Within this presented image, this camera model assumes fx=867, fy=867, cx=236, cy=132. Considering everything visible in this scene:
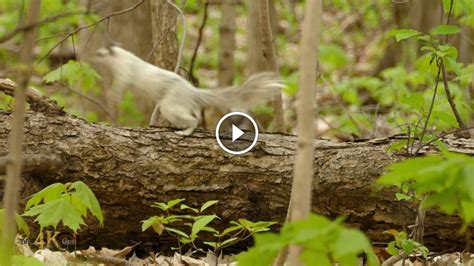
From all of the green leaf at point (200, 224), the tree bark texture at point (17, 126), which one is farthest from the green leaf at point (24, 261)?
the green leaf at point (200, 224)

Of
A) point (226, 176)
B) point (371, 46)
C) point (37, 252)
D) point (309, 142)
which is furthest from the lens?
point (371, 46)

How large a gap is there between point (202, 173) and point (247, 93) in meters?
0.93

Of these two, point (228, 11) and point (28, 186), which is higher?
point (228, 11)

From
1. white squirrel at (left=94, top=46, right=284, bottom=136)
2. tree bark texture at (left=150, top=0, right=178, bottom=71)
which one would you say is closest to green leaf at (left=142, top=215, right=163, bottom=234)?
white squirrel at (left=94, top=46, right=284, bottom=136)

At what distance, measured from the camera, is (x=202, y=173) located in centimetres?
455

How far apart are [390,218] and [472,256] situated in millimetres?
461

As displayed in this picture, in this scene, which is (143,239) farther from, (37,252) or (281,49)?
(281,49)

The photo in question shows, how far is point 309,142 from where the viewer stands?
7.41ft

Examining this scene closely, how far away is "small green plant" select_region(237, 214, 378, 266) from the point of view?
6.70 ft

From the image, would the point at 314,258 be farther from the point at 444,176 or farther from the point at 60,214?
the point at 60,214

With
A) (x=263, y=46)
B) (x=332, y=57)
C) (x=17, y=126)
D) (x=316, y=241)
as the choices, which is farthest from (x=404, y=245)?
(x=332, y=57)

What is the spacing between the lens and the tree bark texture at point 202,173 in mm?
4461

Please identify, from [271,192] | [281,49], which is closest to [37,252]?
[271,192]

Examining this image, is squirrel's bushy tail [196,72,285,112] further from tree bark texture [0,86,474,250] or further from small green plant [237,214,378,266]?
small green plant [237,214,378,266]
